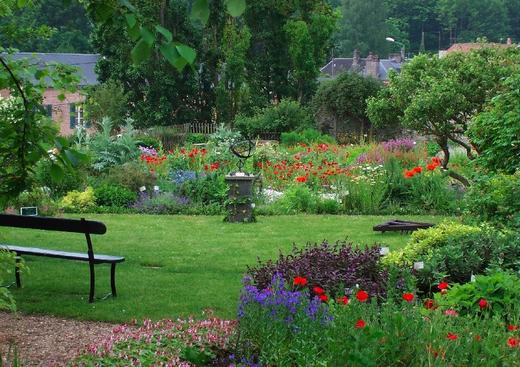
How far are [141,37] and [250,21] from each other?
3956cm

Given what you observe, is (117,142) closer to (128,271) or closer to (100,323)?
(128,271)

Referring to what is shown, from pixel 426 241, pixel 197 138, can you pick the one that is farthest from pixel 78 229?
pixel 197 138

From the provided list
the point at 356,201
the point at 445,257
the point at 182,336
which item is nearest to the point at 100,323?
the point at 182,336

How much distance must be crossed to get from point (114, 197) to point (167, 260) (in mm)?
6958

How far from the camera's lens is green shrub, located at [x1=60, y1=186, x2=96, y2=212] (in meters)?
16.9

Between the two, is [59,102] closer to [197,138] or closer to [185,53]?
[197,138]

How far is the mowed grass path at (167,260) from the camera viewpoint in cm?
814

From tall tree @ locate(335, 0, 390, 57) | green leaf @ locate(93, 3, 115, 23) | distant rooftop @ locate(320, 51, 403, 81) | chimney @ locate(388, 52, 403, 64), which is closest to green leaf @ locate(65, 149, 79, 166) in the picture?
green leaf @ locate(93, 3, 115, 23)

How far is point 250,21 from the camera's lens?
41.5 meters

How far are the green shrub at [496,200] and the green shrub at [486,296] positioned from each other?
10.1 feet

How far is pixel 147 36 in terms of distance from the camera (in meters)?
2.69

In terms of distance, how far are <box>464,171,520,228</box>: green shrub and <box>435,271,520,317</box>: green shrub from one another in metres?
3.07

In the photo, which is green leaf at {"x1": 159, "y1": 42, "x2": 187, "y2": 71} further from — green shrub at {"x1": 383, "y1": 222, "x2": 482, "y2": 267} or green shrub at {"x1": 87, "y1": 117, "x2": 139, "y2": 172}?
green shrub at {"x1": 87, "y1": 117, "x2": 139, "y2": 172}

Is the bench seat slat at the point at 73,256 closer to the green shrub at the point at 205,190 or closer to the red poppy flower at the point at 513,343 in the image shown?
the red poppy flower at the point at 513,343
